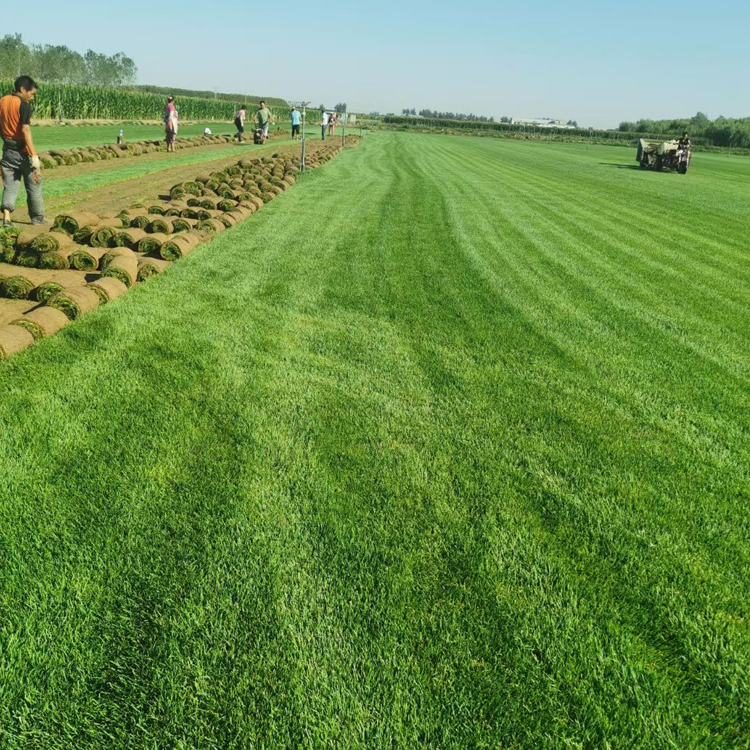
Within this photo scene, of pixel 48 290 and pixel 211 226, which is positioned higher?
pixel 211 226

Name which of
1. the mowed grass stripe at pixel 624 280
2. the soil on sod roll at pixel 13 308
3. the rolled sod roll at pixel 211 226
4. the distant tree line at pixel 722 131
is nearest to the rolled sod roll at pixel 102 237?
the rolled sod roll at pixel 211 226

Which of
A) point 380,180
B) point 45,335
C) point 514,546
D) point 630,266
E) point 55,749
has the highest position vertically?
point 380,180

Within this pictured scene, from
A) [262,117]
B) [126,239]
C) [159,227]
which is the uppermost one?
[262,117]

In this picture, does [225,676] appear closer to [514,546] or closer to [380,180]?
[514,546]

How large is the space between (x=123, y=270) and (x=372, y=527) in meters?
4.94

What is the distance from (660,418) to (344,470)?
2.55 metres

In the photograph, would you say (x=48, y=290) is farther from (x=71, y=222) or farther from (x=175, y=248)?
(x=71, y=222)

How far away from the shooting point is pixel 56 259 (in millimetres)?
6836

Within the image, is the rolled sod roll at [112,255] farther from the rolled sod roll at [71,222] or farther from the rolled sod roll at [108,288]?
the rolled sod roll at [71,222]

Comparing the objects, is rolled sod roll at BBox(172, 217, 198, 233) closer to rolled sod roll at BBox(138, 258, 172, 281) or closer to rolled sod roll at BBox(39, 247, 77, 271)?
rolled sod roll at BBox(138, 258, 172, 281)

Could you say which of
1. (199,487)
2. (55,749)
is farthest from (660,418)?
(55,749)

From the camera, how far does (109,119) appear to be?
4234 cm

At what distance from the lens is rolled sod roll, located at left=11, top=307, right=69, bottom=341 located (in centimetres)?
486

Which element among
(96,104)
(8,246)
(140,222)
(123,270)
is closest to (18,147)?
(140,222)
